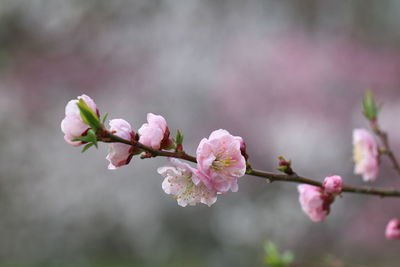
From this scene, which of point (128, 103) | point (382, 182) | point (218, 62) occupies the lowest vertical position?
point (382, 182)

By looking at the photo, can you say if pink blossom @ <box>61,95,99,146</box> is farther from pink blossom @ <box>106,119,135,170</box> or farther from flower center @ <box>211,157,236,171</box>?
flower center @ <box>211,157,236,171</box>

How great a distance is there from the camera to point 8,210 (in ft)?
10.0

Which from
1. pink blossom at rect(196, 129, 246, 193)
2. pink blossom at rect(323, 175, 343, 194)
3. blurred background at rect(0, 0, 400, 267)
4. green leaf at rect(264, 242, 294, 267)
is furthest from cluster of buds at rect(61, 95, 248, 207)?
blurred background at rect(0, 0, 400, 267)

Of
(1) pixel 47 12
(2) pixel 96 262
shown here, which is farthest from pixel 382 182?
(1) pixel 47 12

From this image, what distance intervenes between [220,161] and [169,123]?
7.95 feet

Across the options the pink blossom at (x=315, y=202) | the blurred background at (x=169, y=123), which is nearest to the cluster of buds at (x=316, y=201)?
the pink blossom at (x=315, y=202)

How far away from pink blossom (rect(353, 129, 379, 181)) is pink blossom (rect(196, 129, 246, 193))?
0.33 m

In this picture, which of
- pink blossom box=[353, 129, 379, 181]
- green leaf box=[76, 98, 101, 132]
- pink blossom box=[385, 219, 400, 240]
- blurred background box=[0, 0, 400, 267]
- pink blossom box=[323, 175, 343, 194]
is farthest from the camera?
blurred background box=[0, 0, 400, 267]

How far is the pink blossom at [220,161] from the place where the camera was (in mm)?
527

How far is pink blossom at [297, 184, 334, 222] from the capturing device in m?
0.64

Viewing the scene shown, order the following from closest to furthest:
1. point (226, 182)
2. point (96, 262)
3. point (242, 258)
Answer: point (226, 182) → point (242, 258) → point (96, 262)

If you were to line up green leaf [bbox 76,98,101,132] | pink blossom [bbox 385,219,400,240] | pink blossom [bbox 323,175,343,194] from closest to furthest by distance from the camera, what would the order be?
green leaf [bbox 76,98,101,132], pink blossom [bbox 323,175,343,194], pink blossom [bbox 385,219,400,240]

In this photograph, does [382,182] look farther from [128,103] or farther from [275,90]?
[128,103]

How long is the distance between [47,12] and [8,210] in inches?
48.4
